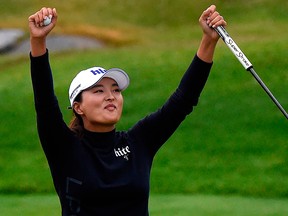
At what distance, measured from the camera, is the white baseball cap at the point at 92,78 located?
5.01 m

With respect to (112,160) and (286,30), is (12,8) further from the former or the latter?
(112,160)

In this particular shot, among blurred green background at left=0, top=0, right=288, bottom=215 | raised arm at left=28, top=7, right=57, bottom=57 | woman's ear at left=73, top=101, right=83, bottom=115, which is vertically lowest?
woman's ear at left=73, top=101, right=83, bottom=115

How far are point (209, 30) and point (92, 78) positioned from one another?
0.63m

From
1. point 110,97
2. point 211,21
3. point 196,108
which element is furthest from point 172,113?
point 196,108

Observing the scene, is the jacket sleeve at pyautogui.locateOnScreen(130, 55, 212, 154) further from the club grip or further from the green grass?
the green grass

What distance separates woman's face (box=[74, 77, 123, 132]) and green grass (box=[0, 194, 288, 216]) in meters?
6.50

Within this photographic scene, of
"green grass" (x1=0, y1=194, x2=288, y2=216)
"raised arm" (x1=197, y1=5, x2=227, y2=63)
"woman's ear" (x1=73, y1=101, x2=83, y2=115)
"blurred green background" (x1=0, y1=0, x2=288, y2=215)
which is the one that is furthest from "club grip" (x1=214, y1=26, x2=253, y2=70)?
"blurred green background" (x1=0, y1=0, x2=288, y2=215)

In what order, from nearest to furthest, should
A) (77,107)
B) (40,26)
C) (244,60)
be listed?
(40,26)
(244,60)
(77,107)


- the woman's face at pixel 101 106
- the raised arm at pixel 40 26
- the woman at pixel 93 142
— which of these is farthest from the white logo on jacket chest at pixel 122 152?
the raised arm at pixel 40 26

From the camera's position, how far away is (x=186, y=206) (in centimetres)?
1223

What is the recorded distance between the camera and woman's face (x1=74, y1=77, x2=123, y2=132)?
16.3ft

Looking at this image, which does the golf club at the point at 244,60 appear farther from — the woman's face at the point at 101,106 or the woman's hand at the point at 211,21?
the woman's face at the point at 101,106


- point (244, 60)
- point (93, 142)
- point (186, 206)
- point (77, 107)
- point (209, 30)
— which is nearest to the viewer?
point (244, 60)

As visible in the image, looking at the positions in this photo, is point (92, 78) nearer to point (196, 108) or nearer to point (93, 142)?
point (93, 142)
